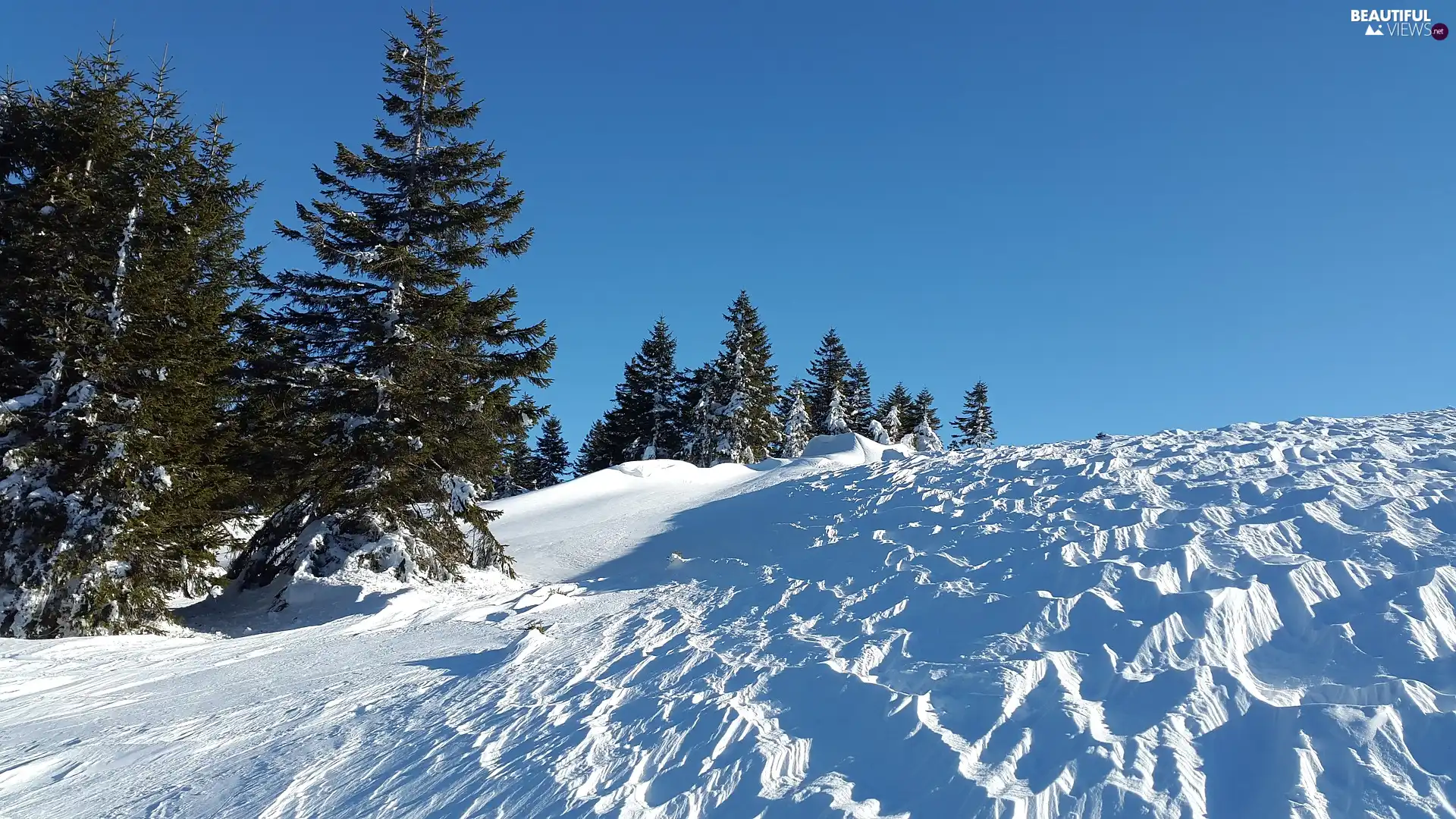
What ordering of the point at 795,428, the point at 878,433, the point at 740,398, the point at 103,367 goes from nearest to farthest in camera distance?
the point at 103,367 → the point at 740,398 → the point at 795,428 → the point at 878,433

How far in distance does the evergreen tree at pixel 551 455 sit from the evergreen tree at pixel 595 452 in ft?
4.03

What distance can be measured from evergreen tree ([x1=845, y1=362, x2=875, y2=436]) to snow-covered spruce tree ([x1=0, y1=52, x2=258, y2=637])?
4051 centimetres

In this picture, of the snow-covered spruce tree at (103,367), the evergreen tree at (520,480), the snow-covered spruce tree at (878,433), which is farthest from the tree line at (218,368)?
the snow-covered spruce tree at (878,433)

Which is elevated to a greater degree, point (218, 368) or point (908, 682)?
point (218, 368)

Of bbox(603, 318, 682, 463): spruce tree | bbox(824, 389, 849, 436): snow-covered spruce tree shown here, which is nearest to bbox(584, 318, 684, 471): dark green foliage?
bbox(603, 318, 682, 463): spruce tree

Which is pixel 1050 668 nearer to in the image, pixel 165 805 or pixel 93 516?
pixel 165 805

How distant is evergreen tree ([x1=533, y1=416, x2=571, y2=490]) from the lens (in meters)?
49.6

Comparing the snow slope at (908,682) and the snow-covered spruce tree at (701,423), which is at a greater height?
the snow-covered spruce tree at (701,423)

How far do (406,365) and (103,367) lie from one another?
3983mm

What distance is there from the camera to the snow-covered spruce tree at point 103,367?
10.0 m

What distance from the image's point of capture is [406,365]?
1239 cm

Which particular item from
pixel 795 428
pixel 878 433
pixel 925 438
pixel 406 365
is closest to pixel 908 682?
pixel 406 365

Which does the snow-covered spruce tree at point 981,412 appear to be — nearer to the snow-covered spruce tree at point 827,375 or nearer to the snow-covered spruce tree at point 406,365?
the snow-covered spruce tree at point 827,375

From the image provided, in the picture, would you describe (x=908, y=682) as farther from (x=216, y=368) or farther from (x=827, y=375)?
(x=827, y=375)
